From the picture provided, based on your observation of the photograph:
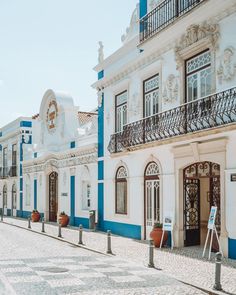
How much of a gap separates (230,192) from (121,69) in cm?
828

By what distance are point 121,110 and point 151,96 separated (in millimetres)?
2704

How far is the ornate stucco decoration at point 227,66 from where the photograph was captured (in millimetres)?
12305

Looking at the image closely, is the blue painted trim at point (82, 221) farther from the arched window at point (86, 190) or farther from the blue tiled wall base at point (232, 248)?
the blue tiled wall base at point (232, 248)

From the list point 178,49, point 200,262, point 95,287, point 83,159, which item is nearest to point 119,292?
point 95,287

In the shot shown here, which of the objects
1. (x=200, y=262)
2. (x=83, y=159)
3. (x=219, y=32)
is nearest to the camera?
(x=200, y=262)

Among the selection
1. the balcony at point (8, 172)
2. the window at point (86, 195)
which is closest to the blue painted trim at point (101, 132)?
the window at point (86, 195)

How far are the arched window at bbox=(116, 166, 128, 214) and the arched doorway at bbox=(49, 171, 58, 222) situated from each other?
867cm

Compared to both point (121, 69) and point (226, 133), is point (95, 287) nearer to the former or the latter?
point (226, 133)

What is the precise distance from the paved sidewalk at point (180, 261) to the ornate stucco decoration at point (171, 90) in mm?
4768

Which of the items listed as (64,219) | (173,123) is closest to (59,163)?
(64,219)

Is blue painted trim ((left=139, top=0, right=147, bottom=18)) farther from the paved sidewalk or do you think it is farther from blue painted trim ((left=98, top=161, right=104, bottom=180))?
the paved sidewalk

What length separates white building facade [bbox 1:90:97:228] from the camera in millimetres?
22734

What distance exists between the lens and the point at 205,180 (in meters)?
16.3

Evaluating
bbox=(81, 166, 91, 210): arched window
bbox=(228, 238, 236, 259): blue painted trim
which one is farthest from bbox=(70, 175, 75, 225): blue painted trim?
bbox=(228, 238, 236, 259): blue painted trim
